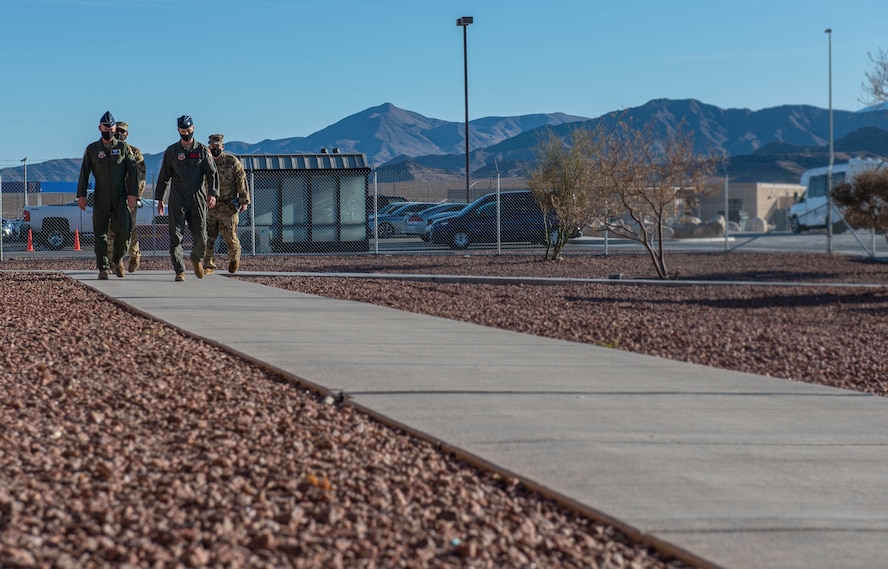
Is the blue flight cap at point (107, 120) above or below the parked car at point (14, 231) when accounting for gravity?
above

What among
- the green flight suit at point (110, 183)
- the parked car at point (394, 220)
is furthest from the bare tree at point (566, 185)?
the parked car at point (394, 220)

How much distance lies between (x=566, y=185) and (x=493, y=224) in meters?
5.73

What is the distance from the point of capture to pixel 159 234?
3017 cm

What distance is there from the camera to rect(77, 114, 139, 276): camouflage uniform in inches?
550

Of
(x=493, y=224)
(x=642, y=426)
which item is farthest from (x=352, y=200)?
(x=642, y=426)

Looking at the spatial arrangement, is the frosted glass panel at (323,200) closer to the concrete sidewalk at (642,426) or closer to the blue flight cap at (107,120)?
the blue flight cap at (107,120)

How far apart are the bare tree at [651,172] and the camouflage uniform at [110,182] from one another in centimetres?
922

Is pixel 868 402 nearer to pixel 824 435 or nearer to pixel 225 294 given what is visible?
pixel 824 435

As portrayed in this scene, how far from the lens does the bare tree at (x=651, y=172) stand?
20.5 m

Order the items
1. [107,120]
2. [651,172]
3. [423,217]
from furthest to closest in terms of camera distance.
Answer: [423,217], [651,172], [107,120]

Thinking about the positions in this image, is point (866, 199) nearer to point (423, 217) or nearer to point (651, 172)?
point (651, 172)

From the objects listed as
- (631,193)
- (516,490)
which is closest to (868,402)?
(516,490)

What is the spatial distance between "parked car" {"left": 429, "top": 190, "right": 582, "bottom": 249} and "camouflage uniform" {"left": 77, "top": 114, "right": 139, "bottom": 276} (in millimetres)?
16223

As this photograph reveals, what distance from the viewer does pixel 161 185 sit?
14.2 m
